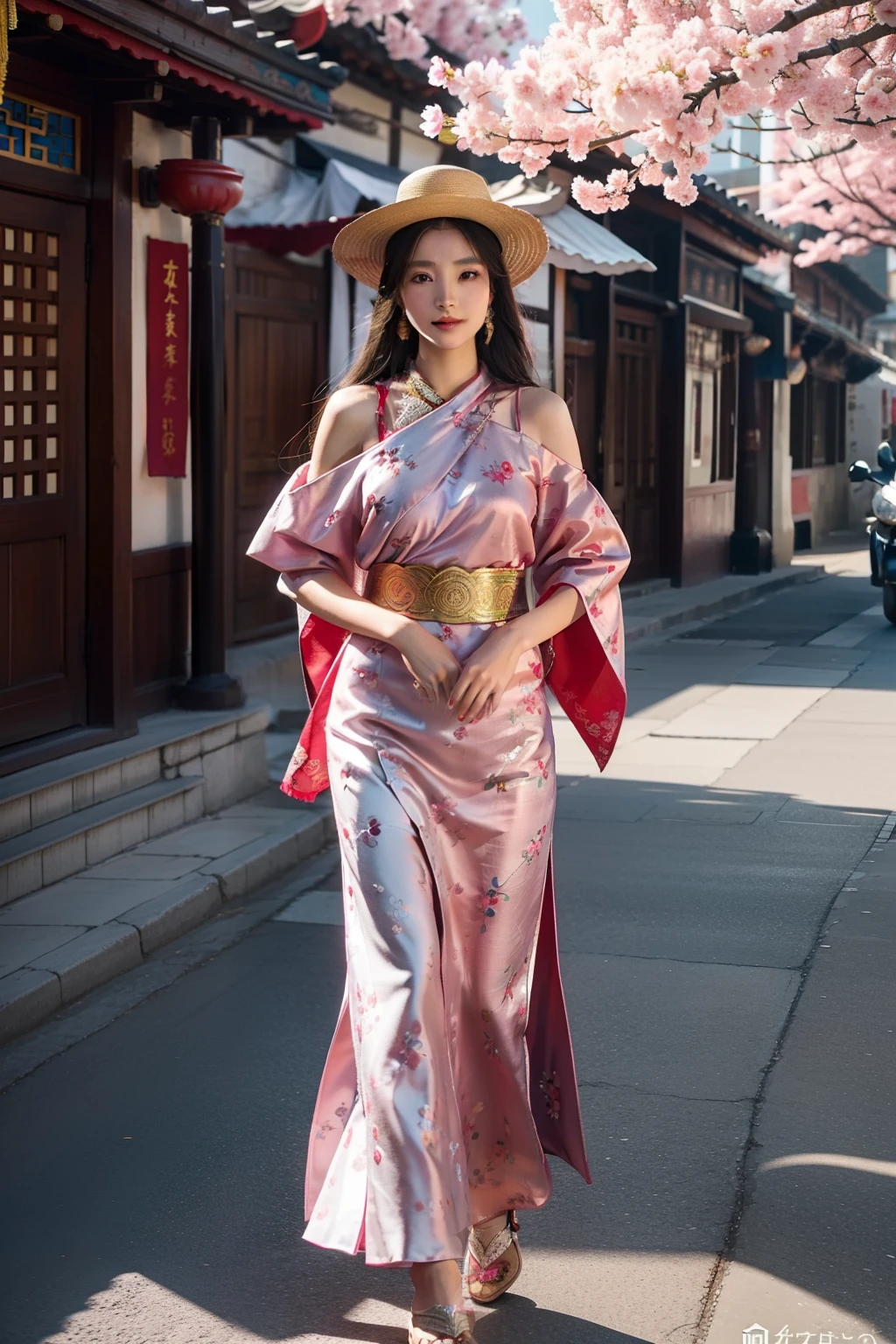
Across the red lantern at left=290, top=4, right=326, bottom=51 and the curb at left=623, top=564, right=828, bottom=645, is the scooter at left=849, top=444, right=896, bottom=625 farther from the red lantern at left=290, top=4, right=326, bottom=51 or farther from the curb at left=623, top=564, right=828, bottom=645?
the red lantern at left=290, top=4, right=326, bottom=51

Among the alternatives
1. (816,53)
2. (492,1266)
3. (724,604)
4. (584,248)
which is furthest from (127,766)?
(724,604)

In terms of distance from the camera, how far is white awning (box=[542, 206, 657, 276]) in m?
13.4

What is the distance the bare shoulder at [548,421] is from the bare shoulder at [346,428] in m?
0.30

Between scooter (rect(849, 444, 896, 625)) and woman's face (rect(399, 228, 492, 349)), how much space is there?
13044mm

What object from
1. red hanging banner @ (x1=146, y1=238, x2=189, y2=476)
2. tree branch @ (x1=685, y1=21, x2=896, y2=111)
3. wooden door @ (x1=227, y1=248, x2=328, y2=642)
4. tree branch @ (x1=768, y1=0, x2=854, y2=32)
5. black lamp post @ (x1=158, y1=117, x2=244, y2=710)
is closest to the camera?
tree branch @ (x1=768, y1=0, x2=854, y2=32)

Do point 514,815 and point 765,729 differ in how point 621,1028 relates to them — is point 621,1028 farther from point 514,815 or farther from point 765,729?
point 765,729

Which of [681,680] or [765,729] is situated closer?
[765,729]

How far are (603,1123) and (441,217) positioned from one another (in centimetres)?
220

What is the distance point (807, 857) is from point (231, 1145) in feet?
11.6

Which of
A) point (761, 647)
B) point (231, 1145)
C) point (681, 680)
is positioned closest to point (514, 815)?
point (231, 1145)

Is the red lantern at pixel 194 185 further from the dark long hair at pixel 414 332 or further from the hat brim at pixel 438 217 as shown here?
the dark long hair at pixel 414 332

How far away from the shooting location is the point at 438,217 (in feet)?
10.8

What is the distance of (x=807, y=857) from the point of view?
275 inches

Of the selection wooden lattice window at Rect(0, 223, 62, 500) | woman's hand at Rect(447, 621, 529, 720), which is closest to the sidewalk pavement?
wooden lattice window at Rect(0, 223, 62, 500)
